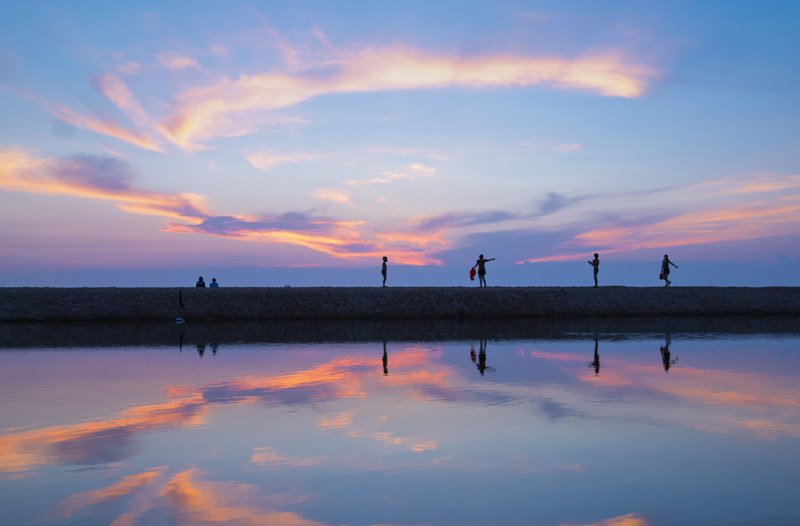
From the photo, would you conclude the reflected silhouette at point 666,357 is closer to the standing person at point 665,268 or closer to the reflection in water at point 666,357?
the reflection in water at point 666,357

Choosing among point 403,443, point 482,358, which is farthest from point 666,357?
point 403,443

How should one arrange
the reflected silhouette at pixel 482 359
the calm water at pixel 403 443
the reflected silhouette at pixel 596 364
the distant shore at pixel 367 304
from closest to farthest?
the calm water at pixel 403 443 → the reflected silhouette at pixel 596 364 → the reflected silhouette at pixel 482 359 → the distant shore at pixel 367 304

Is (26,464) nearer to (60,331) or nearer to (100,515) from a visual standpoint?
(100,515)

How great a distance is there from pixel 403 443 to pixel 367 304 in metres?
33.6

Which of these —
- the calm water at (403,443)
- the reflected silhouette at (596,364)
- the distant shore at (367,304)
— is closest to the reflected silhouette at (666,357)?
the calm water at (403,443)

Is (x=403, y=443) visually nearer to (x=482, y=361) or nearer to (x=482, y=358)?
(x=482, y=361)

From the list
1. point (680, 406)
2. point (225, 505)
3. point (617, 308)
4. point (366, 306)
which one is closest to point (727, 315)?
point (617, 308)

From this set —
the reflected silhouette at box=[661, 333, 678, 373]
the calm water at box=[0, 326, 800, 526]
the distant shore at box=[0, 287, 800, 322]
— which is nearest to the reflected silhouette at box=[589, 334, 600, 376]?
the calm water at box=[0, 326, 800, 526]

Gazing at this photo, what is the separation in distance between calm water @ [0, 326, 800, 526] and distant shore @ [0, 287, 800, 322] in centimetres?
2284

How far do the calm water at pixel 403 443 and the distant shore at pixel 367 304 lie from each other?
22.8 m

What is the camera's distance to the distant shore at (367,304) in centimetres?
4091

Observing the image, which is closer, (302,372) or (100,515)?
(100,515)

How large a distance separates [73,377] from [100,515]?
11.1 meters

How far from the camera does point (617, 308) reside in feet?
146
